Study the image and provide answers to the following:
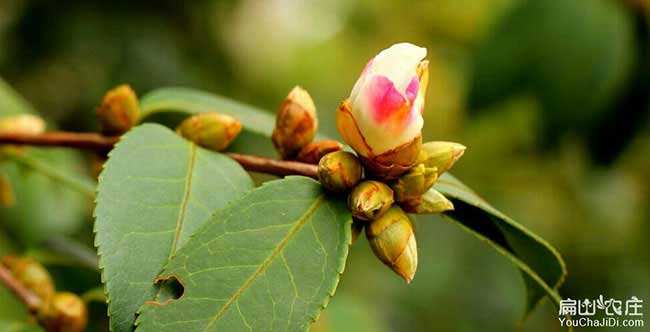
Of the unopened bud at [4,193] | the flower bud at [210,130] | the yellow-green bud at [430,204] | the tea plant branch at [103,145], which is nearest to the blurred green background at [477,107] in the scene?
the unopened bud at [4,193]

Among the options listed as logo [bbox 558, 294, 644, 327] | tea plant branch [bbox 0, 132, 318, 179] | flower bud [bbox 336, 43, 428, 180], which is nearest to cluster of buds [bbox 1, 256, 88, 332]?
tea plant branch [bbox 0, 132, 318, 179]

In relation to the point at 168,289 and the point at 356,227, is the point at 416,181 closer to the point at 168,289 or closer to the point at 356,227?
the point at 356,227

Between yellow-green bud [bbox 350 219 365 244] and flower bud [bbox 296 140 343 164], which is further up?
flower bud [bbox 296 140 343 164]

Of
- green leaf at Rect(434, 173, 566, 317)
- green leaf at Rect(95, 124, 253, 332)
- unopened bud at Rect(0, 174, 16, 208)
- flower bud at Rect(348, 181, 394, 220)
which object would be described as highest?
flower bud at Rect(348, 181, 394, 220)

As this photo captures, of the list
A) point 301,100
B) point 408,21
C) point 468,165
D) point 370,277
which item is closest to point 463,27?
point 408,21

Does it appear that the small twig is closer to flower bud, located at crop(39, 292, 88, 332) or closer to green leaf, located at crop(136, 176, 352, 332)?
flower bud, located at crop(39, 292, 88, 332)

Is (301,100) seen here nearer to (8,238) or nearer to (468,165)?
(8,238)

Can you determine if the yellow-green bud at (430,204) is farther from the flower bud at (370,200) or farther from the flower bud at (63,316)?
the flower bud at (63,316)
